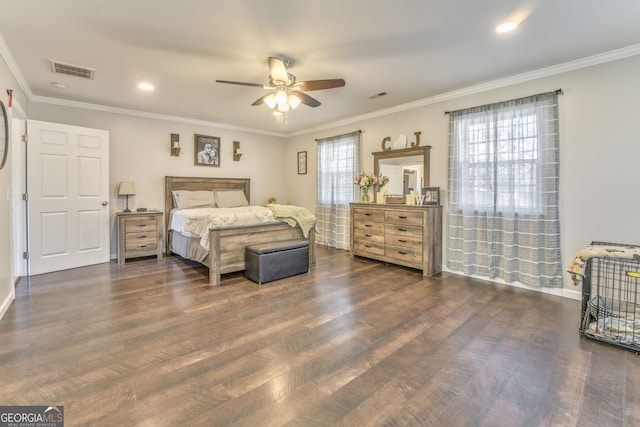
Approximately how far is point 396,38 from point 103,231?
502cm

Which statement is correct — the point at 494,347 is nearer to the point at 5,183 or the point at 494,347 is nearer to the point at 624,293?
the point at 624,293

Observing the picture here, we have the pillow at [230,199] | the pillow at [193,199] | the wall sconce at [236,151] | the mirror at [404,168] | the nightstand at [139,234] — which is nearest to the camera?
the mirror at [404,168]

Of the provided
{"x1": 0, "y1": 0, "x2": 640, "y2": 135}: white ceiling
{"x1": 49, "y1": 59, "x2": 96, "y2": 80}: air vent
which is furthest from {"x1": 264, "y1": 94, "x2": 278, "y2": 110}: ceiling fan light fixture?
{"x1": 49, "y1": 59, "x2": 96, "y2": 80}: air vent

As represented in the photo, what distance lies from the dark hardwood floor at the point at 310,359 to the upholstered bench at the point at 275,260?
1.21ft

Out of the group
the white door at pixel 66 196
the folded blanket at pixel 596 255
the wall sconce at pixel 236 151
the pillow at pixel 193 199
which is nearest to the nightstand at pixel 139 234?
the white door at pixel 66 196

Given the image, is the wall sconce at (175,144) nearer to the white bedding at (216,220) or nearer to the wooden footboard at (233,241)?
the white bedding at (216,220)

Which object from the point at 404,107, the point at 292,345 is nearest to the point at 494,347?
the point at 292,345

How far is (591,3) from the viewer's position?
2273 millimetres

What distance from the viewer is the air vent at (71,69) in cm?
337

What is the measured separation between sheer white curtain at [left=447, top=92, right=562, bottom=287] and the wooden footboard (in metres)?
2.59

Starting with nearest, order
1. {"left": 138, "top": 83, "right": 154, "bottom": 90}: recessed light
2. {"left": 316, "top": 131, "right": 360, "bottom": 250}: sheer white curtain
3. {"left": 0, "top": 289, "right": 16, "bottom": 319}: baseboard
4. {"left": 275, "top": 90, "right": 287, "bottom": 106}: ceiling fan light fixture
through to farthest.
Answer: {"left": 0, "top": 289, "right": 16, "bottom": 319}: baseboard
{"left": 275, "top": 90, "right": 287, "bottom": 106}: ceiling fan light fixture
{"left": 138, "top": 83, "right": 154, "bottom": 90}: recessed light
{"left": 316, "top": 131, "right": 360, "bottom": 250}: sheer white curtain

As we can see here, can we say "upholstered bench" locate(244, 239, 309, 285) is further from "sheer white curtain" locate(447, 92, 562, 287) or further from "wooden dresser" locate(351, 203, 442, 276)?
"sheer white curtain" locate(447, 92, 562, 287)

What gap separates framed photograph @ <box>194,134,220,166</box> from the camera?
6.02 meters

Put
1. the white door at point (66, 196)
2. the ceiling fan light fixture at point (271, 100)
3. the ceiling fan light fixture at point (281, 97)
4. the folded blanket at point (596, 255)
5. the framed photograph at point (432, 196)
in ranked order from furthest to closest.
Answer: the framed photograph at point (432, 196)
the white door at point (66, 196)
the ceiling fan light fixture at point (271, 100)
the ceiling fan light fixture at point (281, 97)
the folded blanket at point (596, 255)
